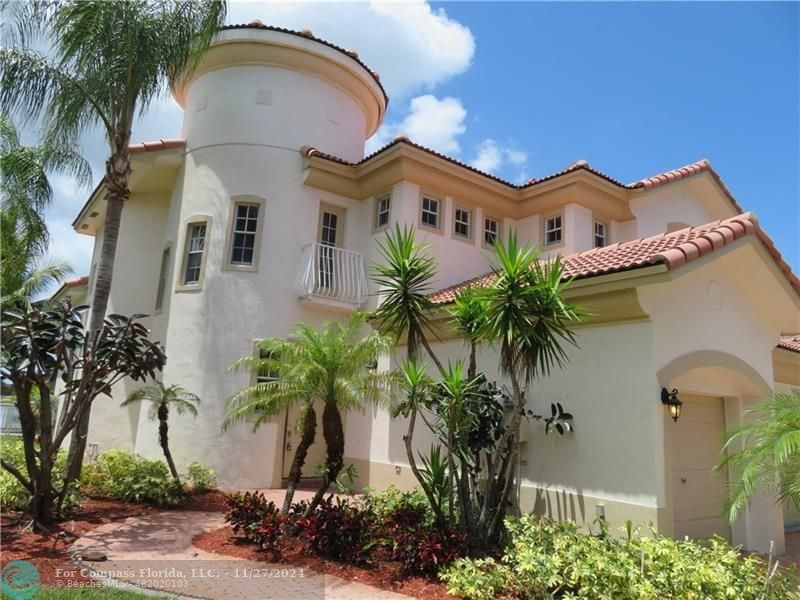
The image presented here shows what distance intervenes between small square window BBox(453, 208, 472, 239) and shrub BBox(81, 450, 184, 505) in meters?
9.88

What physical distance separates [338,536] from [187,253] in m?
10.2

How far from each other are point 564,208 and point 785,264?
7.10m

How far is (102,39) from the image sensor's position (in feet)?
37.9

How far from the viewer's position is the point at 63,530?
9516mm

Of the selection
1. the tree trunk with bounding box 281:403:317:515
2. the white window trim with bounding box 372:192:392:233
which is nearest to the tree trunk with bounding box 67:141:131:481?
the tree trunk with bounding box 281:403:317:515

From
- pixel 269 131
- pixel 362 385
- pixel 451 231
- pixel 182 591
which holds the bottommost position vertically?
pixel 182 591

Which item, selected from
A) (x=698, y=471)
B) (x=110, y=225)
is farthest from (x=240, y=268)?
(x=698, y=471)

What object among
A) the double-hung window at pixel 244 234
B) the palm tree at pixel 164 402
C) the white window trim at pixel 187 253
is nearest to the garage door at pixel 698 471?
the palm tree at pixel 164 402

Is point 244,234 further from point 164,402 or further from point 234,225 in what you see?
point 164,402

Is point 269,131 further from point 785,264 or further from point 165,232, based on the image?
point 785,264

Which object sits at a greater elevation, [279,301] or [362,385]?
[279,301]

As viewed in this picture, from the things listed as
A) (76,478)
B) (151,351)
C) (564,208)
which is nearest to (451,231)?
(564,208)

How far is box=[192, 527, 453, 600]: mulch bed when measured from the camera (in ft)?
23.9

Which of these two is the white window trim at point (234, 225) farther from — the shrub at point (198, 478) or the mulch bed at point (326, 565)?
the mulch bed at point (326, 565)
